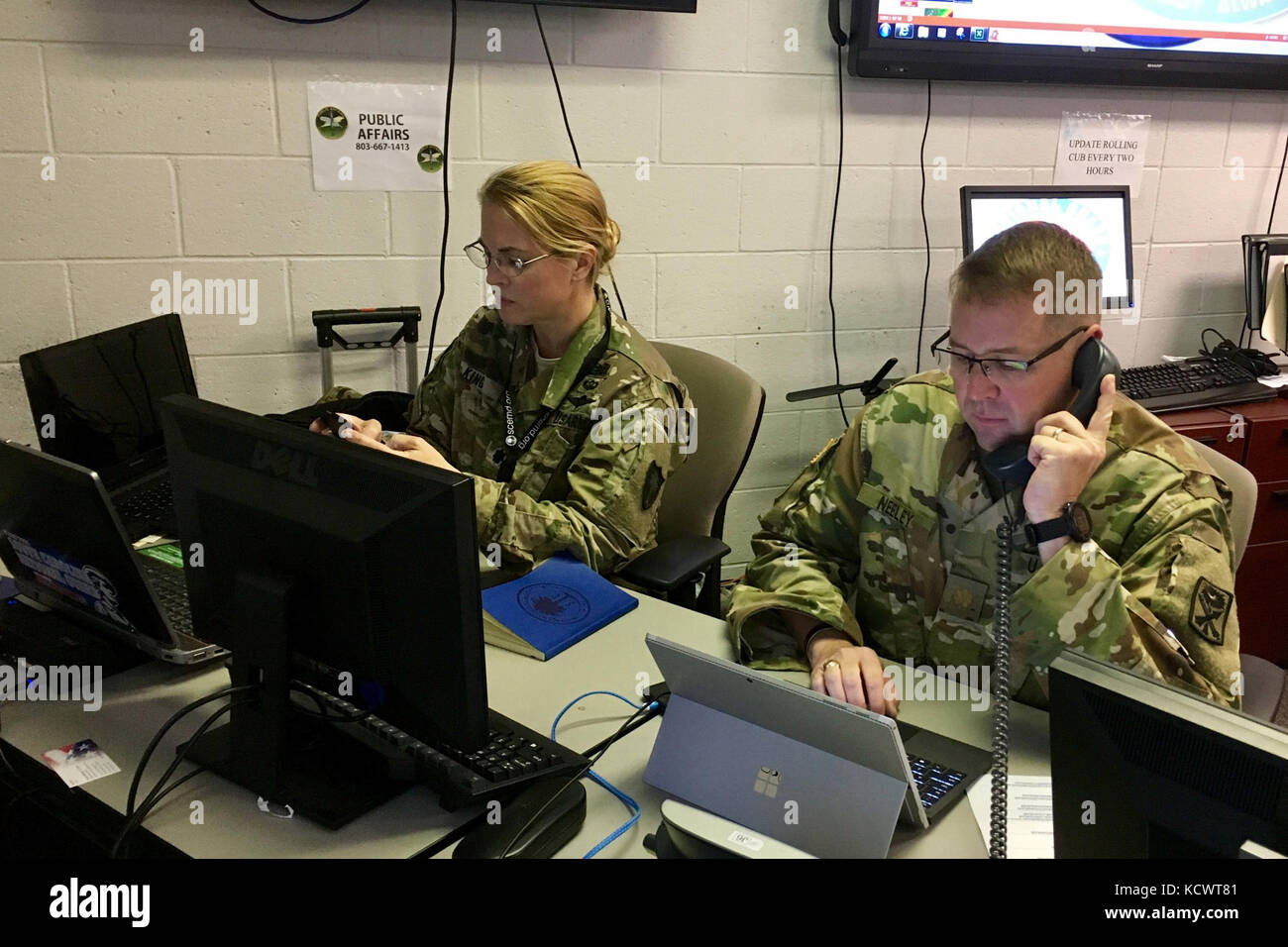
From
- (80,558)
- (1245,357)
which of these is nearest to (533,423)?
(80,558)

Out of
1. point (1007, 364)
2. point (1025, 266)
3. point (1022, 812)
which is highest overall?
point (1025, 266)

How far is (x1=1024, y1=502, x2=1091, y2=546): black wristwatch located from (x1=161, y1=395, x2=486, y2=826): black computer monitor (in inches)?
29.2

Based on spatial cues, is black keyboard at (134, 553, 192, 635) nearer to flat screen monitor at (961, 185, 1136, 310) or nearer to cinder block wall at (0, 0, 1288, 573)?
cinder block wall at (0, 0, 1288, 573)

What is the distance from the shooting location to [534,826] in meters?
1.06

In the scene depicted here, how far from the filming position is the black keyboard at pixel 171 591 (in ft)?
4.77

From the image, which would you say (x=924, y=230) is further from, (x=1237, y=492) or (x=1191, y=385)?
(x=1237, y=492)

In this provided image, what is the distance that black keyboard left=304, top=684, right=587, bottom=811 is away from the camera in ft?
3.66

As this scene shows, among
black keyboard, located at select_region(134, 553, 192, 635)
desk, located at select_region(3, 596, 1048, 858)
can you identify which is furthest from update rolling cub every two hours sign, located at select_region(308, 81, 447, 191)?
desk, located at select_region(3, 596, 1048, 858)

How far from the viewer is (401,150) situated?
2.45 m

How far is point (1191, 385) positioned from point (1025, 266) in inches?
68.0

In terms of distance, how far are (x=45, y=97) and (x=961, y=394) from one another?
78.9 inches

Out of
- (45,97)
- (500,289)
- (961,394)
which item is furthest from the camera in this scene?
(45,97)
